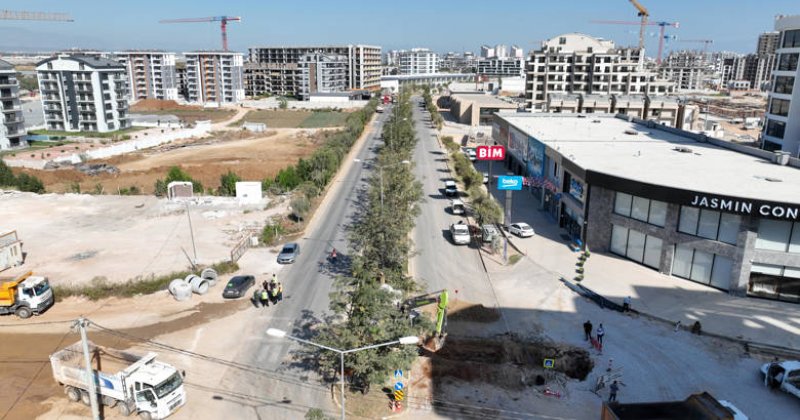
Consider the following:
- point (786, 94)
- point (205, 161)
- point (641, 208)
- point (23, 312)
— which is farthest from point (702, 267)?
point (205, 161)

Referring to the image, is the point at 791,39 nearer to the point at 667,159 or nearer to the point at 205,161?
the point at 667,159

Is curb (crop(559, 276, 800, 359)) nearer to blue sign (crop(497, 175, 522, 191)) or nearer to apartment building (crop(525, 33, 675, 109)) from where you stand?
blue sign (crop(497, 175, 522, 191))

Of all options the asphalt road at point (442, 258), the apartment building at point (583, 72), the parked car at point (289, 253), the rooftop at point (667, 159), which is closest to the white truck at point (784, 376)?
the rooftop at point (667, 159)

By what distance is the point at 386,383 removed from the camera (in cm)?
2761

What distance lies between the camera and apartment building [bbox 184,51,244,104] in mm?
178875

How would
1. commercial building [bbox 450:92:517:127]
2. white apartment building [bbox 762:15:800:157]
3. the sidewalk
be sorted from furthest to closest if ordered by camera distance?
commercial building [bbox 450:92:517:127] < white apartment building [bbox 762:15:800:157] < the sidewalk

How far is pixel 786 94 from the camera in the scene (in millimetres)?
70625

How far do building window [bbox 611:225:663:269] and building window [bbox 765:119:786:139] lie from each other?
141 ft

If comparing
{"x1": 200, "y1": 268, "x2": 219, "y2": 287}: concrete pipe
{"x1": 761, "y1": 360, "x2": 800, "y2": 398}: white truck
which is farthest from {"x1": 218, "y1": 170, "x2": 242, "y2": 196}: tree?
{"x1": 761, "y1": 360, "x2": 800, "y2": 398}: white truck

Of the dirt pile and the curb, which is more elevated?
the curb

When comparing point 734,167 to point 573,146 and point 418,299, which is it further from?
point 418,299

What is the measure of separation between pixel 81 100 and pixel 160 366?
111658mm

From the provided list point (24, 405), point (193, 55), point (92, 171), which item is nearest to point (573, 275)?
point (24, 405)

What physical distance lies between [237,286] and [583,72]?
119 m
